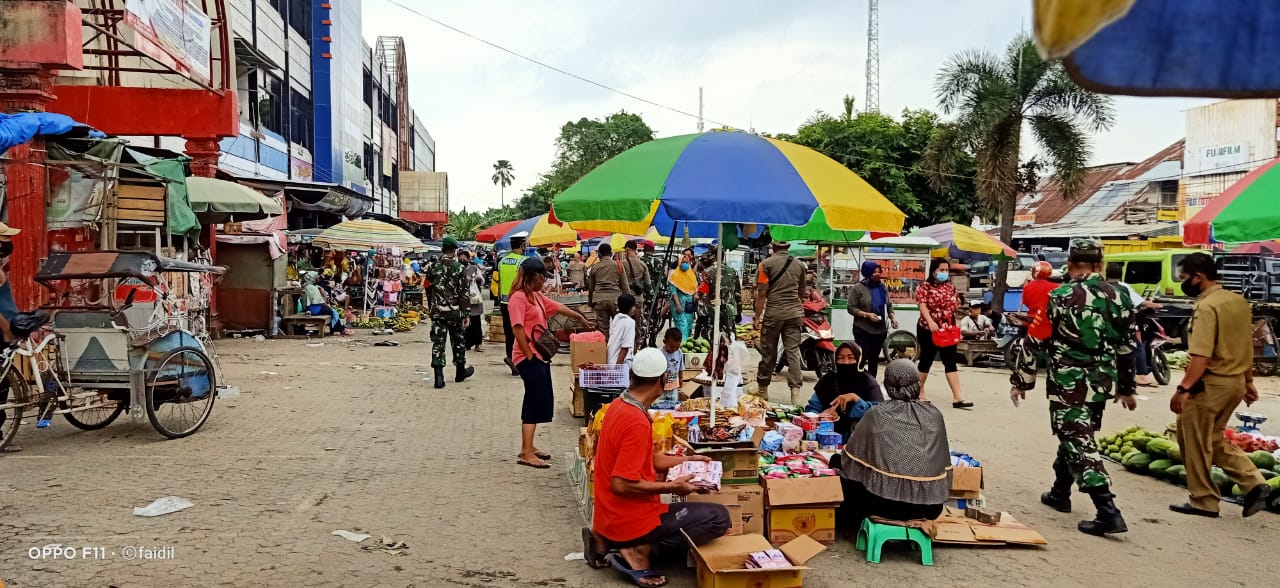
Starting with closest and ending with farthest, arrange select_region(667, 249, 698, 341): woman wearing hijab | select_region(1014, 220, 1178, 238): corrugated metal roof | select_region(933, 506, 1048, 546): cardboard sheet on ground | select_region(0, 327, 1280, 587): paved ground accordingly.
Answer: select_region(0, 327, 1280, 587): paved ground, select_region(933, 506, 1048, 546): cardboard sheet on ground, select_region(667, 249, 698, 341): woman wearing hijab, select_region(1014, 220, 1178, 238): corrugated metal roof

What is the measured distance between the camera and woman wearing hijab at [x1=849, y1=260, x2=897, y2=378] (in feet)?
33.6

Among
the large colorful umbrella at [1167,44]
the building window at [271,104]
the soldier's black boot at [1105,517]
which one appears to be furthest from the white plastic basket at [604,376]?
the building window at [271,104]

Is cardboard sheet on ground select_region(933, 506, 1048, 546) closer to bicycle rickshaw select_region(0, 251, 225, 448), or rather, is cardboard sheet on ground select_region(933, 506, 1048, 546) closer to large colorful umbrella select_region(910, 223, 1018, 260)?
bicycle rickshaw select_region(0, 251, 225, 448)

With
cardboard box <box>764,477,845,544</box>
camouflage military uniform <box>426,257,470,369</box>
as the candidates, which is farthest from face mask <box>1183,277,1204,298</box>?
camouflage military uniform <box>426,257,470,369</box>

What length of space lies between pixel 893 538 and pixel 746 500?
2.81ft

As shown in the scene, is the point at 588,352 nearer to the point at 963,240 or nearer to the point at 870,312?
the point at 870,312

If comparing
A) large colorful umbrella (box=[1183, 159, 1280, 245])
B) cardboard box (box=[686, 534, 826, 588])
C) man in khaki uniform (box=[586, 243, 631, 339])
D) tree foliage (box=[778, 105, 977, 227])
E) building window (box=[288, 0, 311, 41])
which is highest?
building window (box=[288, 0, 311, 41])

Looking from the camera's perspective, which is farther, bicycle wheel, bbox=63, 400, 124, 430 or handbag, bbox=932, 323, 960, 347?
handbag, bbox=932, 323, 960, 347

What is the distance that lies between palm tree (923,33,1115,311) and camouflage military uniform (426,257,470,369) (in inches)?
599

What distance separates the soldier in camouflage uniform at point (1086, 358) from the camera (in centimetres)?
563

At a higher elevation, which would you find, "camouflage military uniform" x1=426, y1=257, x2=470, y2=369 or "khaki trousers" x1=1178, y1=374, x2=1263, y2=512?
"camouflage military uniform" x1=426, y1=257, x2=470, y2=369

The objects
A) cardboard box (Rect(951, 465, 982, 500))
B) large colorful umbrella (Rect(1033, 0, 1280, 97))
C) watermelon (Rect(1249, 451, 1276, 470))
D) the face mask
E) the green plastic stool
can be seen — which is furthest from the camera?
watermelon (Rect(1249, 451, 1276, 470))

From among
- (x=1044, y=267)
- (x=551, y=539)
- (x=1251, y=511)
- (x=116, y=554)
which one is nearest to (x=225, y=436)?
(x=116, y=554)

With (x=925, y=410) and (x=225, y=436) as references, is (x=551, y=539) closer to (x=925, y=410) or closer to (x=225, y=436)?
(x=925, y=410)
